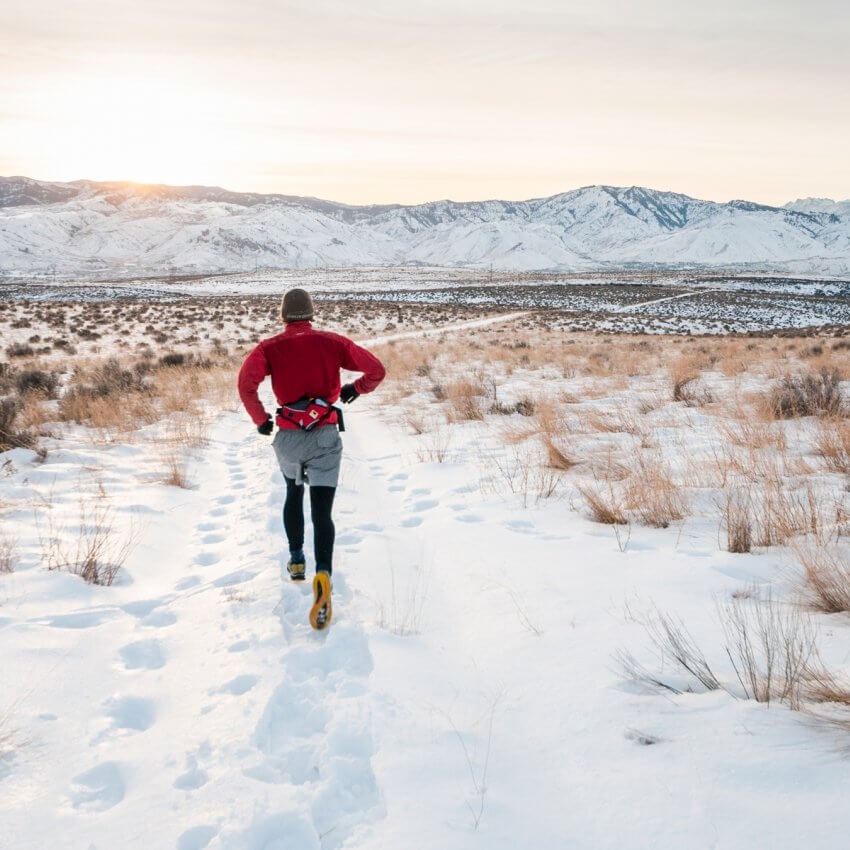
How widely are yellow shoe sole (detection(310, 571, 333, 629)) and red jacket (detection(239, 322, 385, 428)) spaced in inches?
38.1

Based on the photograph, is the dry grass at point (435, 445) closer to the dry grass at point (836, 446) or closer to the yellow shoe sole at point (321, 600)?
the yellow shoe sole at point (321, 600)

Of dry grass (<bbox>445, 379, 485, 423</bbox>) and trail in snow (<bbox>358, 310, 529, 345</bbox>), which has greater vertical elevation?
trail in snow (<bbox>358, 310, 529, 345</bbox>)

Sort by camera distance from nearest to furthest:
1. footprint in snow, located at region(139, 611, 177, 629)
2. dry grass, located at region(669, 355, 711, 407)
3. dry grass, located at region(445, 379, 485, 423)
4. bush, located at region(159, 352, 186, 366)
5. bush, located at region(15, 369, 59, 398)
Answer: footprint in snow, located at region(139, 611, 177, 629) → dry grass, located at region(445, 379, 485, 423) → dry grass, located at region(669, 355, 711, 407) → bush, located at region(15, 369, 59, 398) → bush, located at region(159, 352, 186, 366)

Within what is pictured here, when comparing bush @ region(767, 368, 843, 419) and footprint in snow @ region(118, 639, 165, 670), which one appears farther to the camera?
bush @ region(767, 368, 843, 419)

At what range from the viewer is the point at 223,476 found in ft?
22.1

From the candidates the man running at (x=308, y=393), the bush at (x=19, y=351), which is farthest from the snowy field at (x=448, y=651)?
the bush at (x=19, y=351)

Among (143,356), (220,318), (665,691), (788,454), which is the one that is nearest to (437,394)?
(788,454)

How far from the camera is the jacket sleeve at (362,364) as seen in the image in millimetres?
3799

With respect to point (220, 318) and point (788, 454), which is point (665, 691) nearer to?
point (788, 454)

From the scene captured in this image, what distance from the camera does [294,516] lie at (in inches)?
157

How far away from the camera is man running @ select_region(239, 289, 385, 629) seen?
364cm

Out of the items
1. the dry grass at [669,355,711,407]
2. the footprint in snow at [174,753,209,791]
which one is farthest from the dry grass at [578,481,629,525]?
the dry grass at [669,355,711,407]

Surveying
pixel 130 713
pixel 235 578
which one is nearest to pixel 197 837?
pixel 130 713

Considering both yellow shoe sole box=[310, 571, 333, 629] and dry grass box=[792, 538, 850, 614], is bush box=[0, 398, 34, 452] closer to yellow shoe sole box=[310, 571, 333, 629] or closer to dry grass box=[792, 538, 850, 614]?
yellow shoe sole box=[310, 571, 333, 629]
